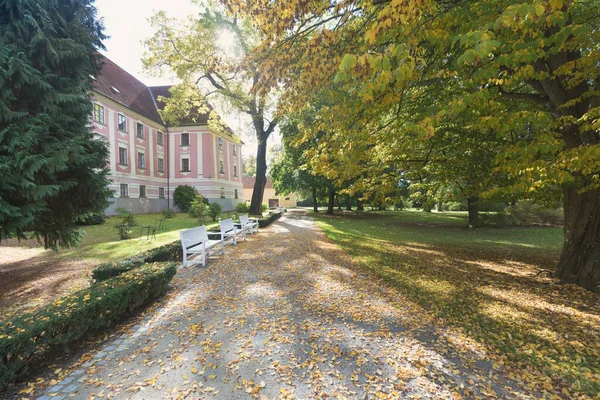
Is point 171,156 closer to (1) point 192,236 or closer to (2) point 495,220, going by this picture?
(1) point 192,236

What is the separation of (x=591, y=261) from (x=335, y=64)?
21.5 ft

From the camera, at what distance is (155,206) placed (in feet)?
90.3

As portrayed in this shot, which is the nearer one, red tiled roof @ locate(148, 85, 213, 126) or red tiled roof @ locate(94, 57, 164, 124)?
red tiled roof @ locate(94, 57, 164, 124)

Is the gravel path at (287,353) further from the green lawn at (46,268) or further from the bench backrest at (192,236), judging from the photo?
the green lawn at (46,268)

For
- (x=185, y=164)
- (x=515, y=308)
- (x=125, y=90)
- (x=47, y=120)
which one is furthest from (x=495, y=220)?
(x=125, y=90)

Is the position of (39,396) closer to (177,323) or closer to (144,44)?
(177,323)

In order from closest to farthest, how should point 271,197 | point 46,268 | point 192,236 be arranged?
point 192,236 < point 46,268 < point 271,197

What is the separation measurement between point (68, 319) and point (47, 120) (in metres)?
4.43

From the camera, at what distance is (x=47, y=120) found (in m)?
5.45

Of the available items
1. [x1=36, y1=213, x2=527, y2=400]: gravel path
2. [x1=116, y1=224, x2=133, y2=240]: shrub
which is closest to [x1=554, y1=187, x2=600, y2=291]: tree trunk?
[x1=36, y1=213, x2=527, y2=400]: gravel path

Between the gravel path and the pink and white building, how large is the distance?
19.7 metres

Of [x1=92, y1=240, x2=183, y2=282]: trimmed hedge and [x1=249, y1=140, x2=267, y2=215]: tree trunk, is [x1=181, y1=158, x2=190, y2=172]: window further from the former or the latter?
[x1=92, y1=240, x2=183, y2=282]: trimmed hedge

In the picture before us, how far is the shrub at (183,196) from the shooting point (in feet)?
92.6

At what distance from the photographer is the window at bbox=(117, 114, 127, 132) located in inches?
938
